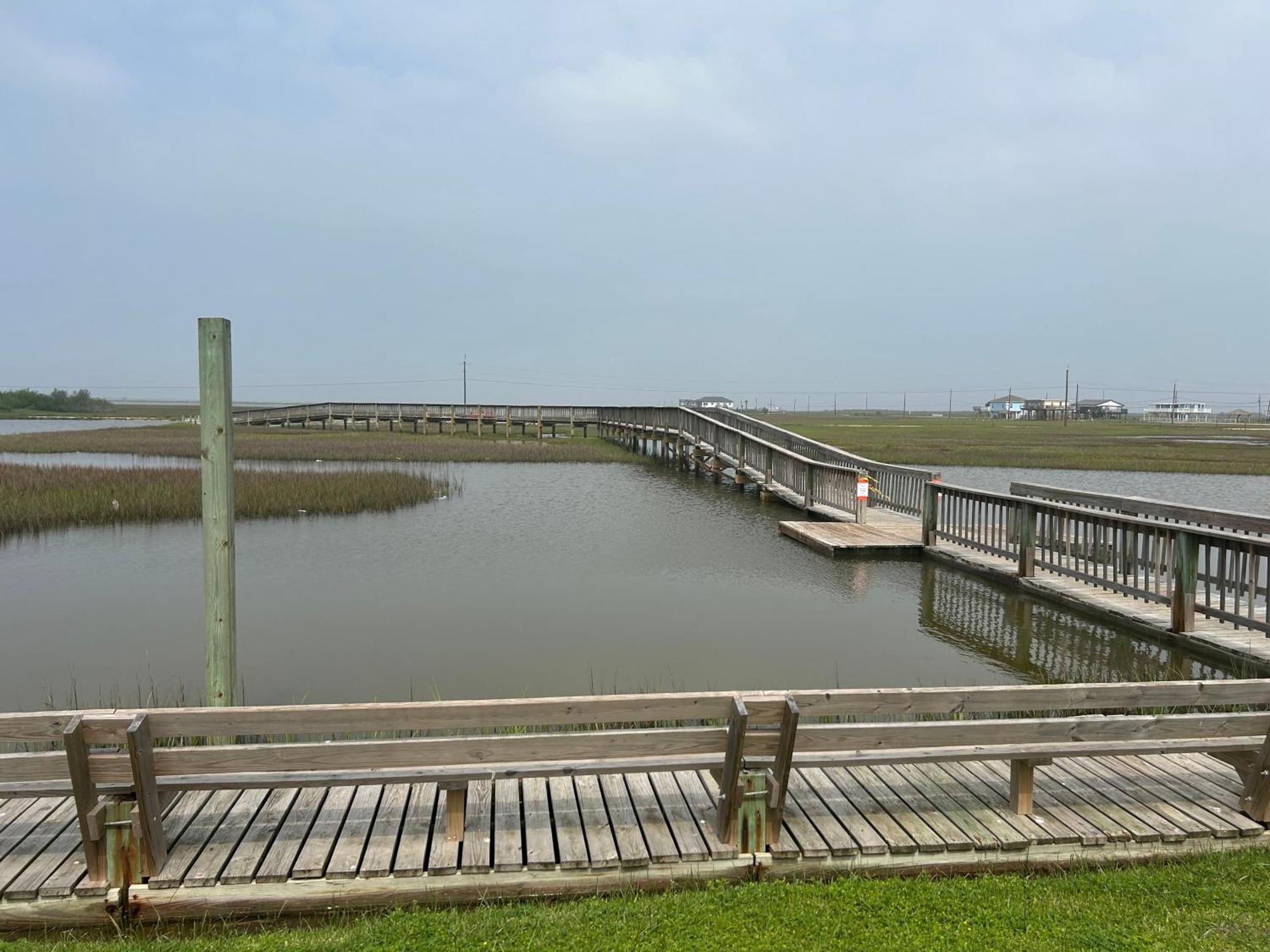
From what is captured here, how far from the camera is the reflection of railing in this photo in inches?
309

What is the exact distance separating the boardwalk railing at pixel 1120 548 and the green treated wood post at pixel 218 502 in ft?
26.4

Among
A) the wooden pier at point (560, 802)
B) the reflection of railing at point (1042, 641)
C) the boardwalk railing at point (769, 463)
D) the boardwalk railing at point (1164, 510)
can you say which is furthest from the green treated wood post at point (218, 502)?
the boardwalk railing at point (769, 463)

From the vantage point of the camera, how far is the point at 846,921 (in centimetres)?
342

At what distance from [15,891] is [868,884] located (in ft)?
10.9

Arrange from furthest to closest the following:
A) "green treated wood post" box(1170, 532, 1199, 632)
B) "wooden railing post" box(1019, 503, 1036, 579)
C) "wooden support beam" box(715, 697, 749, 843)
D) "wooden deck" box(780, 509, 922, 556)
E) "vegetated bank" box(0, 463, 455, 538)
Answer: "vegetated bank" box(0, 463, 455, 538) → "wooden deck" box(780, 509, 922, 556) → "wooden railing post" box(1019, 503, 1036, 579) → "green treated wood post" box(1170, 532, 1199, 632) → "wooden support beam" box(715, 697, 749, 843)

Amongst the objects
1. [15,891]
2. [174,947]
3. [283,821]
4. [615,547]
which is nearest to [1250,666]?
[283,821]

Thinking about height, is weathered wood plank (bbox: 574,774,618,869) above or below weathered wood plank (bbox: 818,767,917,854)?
above

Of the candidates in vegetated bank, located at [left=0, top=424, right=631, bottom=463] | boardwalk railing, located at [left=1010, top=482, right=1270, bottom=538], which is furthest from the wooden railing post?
vegetated bank, located at [left=0, top=424, right=631, bottom=463]

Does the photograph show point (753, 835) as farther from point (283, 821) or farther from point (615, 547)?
point (615, 547)

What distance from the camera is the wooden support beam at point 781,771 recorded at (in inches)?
139

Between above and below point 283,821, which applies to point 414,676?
below

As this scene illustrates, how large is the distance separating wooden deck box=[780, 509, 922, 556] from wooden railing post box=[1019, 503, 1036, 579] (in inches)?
110

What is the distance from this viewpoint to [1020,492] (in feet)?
45.6

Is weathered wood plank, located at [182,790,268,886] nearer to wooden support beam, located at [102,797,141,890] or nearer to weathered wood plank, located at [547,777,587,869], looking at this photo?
wooden support beam, located at [102,797,141,890]
